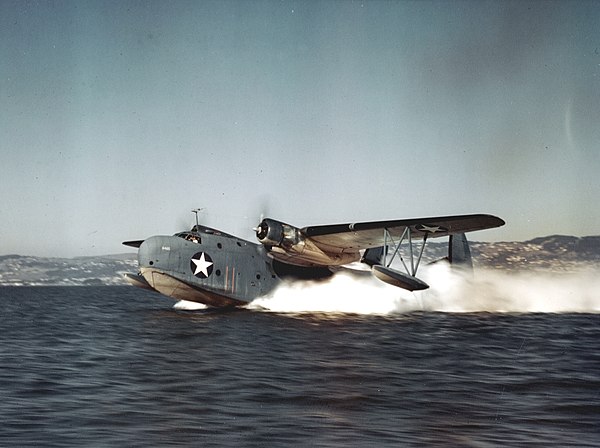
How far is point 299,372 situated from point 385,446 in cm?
527

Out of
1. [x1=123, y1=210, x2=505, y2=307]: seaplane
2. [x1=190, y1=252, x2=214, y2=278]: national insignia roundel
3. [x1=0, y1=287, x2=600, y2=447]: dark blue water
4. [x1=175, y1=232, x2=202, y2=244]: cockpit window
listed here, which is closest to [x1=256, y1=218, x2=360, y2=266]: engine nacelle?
[x1=123, y1=210, x2=505, y2=307]: seaplane

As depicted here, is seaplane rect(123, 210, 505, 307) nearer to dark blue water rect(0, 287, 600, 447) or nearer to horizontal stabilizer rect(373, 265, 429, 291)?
horizontal stabilizer rect(373, 265, 429, 291)

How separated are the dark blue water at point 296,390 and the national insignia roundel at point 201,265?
28.6 ft

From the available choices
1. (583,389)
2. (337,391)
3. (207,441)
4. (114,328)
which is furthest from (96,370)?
(114,328)

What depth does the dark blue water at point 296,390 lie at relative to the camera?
733cm

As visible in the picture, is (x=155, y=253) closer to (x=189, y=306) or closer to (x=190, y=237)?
(x=190, y=237)

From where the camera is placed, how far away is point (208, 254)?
2864cm

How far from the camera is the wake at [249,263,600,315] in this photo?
1275 inches

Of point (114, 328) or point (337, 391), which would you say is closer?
point (337, 391)

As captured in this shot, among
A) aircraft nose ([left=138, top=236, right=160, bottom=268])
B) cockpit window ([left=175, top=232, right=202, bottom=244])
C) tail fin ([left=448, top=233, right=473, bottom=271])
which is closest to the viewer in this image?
aircraft nose ([left=138, top=236, right=160, bottom=268])

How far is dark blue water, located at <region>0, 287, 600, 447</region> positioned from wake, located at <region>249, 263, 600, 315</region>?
12851mm

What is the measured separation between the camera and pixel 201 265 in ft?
92.8

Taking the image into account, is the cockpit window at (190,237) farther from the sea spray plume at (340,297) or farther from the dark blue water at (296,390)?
the dark blue water at (296,390)

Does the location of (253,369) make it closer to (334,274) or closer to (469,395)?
(469,395)
